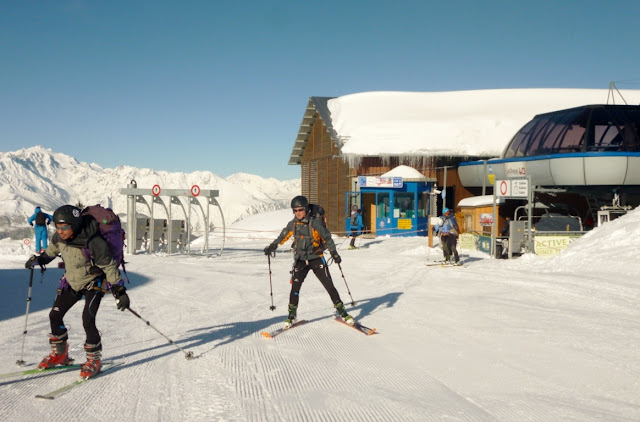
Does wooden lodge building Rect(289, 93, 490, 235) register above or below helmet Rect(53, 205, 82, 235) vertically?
above

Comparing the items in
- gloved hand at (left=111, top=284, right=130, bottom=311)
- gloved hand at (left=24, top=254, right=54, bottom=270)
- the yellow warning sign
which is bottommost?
the yellow warning sign

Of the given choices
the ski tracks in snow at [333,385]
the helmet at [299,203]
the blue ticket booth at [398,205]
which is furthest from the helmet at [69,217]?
the blue ticket booth at [398,205]

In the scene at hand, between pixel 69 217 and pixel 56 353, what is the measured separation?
1398mm

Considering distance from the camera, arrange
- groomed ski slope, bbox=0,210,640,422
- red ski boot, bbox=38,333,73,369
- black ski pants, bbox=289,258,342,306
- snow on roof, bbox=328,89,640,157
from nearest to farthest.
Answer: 1. groomed ski slope, bbox=0,210,640,422
2. red ski boot, bbox=38,333,73,369
3. black ski pants, bbox=289,258,342,306
4. snow on roof, bbox=328,89,640,157

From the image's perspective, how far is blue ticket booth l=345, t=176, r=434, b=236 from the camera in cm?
2633

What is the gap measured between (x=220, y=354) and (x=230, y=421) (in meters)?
2.13

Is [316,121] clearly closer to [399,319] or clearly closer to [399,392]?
[399,319]

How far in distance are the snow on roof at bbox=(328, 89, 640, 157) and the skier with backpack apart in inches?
964

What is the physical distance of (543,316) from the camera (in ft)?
27.2

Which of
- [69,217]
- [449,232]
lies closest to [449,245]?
[449,232]

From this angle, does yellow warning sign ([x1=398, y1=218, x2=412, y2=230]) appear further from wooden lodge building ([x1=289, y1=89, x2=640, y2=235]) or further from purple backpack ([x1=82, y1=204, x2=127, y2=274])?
purple backpack ([x1=82, y1=204, x2=127, y2=274])

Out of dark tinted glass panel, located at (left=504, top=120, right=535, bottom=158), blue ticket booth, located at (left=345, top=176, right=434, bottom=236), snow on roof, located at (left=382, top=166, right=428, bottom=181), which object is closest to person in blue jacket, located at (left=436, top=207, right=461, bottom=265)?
dark tinted glass panel, located at (left=504, top=120, right=535, bottom=158)

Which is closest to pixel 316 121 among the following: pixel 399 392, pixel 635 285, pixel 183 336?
pixel 635 285

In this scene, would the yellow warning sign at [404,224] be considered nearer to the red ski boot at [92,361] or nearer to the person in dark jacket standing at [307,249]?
the person in dark jacket standing at [307,249]
